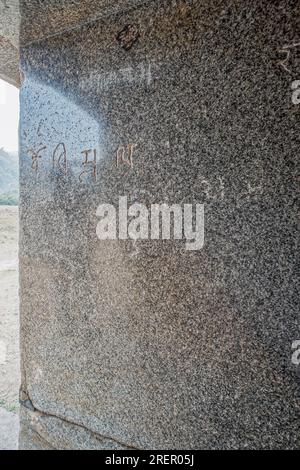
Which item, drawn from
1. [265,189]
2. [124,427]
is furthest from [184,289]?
[124,427]

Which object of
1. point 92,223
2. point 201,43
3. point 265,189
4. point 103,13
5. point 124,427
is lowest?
point 124,427

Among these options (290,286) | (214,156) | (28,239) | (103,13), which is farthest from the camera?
(28,239)

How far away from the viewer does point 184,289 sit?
1399 mm

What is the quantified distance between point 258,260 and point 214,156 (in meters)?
0.49

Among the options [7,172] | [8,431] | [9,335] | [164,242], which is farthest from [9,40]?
[7,172]

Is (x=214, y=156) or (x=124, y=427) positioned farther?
(x=124, y=427)

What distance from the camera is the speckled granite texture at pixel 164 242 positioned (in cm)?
122

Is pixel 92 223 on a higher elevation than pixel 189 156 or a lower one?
lower

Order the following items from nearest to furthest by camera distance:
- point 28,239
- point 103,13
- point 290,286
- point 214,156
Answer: point 290,286 < point 214,156 < point 103,13 < point 28,239

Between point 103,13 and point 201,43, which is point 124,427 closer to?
point 201,43

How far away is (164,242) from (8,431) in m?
1.91

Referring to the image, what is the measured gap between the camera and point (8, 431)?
2.18 meters
